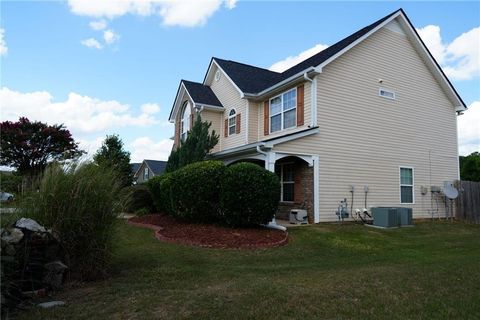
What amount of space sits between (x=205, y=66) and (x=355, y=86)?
9557 millimetres

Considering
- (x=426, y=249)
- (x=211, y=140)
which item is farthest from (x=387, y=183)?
(x=211, y=140)

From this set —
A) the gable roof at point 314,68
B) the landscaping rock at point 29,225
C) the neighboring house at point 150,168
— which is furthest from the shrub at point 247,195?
the neighboring house at point 150,168

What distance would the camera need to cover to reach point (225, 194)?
386 inches

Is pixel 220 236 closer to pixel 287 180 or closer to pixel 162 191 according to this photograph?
pixel 162 191

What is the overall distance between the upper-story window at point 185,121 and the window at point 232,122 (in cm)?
282

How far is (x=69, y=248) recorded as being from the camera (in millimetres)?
5258

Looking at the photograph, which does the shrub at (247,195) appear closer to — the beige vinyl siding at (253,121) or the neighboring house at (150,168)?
the beige vinyl siding at (253,121)

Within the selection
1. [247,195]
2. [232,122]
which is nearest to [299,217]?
[247,195]

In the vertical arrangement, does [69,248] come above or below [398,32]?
below

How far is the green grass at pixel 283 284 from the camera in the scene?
401cm

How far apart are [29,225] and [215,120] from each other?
14.2 metres

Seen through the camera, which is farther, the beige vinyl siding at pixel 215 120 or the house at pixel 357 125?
the beige vinyl siding at pixel 215 120

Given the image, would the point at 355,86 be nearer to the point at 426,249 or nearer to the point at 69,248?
the point at 426,249

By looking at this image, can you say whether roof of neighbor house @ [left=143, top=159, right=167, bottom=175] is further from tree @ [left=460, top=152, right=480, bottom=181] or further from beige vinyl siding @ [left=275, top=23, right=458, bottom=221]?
beige vinyl siding @ [left=275, top=23, right=458, bottom=221]
